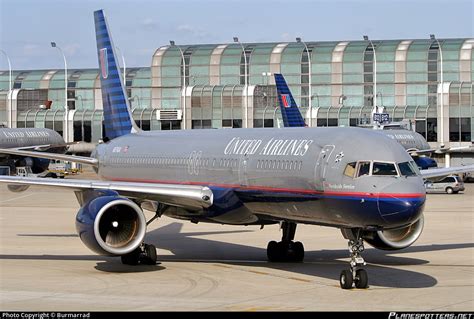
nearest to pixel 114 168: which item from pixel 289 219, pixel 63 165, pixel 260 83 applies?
pixel 289 219

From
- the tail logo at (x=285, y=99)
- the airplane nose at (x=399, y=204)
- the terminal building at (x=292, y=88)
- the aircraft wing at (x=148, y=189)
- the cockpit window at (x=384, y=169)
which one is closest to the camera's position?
the airplane nose at (x=399, y=204)

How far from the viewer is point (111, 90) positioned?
3784cm

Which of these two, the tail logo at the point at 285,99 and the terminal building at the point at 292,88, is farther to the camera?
the terminal building at the point at 292,88

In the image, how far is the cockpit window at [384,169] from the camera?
74.8 feet

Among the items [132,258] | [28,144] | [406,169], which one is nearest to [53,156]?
[132,258]

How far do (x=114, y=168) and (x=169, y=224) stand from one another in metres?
8.97

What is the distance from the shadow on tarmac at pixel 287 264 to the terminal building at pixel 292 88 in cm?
6781

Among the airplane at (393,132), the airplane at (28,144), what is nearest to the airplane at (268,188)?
the airplane at (393,132)

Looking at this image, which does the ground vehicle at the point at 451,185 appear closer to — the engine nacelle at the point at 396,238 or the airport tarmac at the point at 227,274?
the airport tarmac at the point at 227,274

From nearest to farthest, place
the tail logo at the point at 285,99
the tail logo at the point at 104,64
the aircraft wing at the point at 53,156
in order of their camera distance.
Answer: the aircraft wing at the point at 53,156 → the tail logo at the point at 104,64 → the tail logo at the point at 285,99

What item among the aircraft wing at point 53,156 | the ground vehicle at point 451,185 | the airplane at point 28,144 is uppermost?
the aircraft wing at point 53,156

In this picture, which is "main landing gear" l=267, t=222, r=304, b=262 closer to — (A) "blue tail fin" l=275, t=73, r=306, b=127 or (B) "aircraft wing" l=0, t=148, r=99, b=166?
(B) "aircraft wing" l=0, t=148, r=99, b=166

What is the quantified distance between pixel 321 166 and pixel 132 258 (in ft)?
24.0

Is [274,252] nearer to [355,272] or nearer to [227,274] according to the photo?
[227,274]
